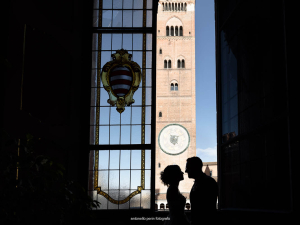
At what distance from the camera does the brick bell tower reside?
138 feet

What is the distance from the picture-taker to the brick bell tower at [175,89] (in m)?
42.0

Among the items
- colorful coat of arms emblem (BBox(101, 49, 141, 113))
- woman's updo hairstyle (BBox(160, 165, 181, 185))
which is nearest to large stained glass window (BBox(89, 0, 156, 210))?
colorful coat of arms emblem (BBox(101, 49, 141, 113))

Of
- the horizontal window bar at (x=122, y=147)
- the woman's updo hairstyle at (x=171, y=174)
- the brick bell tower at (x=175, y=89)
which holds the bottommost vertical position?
the woman's updo hairstyle at (x=171, y=174)

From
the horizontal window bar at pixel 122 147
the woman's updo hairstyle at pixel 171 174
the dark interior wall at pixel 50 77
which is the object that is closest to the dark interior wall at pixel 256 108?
the woman's updo hairstyle at pixel 171 174

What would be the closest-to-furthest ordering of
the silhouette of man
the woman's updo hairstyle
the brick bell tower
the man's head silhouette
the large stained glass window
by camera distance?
the silhouette of man → the man's head silhouette → the woman's updo hairstyle → the large stained glass window → the brick bell tower

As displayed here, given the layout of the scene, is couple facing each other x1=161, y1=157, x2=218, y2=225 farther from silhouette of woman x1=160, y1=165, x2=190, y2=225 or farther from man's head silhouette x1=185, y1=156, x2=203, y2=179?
silhouette of woman x1=160, y1=165, x2=190, y2=225

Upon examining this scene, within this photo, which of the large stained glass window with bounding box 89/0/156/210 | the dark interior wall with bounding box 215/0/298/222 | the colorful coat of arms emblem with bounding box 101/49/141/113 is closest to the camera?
the dark interior wall with bounding box 215/0/298/222

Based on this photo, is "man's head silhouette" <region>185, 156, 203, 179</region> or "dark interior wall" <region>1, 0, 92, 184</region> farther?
"dark interior wall" <region>1, 0, 92, 184</region>

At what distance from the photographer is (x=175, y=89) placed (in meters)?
43.5

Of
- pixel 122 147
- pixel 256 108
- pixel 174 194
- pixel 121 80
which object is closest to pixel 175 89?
pixel 121 80

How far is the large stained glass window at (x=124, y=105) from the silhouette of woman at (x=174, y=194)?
1927mm

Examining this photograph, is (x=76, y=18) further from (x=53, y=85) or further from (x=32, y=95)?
(x=32, y=95)

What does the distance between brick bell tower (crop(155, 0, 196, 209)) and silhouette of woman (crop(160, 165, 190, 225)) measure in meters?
37.5

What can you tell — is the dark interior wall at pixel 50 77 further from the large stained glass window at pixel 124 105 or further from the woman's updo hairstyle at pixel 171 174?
the woman's updo hairstyle at pixel 171 174
